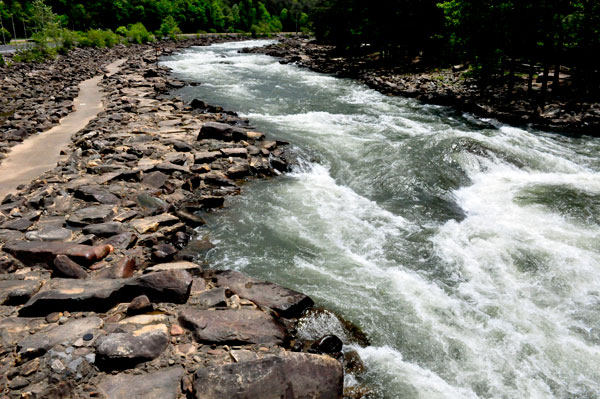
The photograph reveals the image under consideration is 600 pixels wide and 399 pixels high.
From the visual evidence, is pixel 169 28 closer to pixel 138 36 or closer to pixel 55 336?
pixel 138 36

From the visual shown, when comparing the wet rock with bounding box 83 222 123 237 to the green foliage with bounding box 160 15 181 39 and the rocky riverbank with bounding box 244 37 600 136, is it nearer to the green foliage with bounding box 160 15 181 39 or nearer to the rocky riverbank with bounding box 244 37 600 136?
the rocky riverbank with bounding box 244 37 600 136

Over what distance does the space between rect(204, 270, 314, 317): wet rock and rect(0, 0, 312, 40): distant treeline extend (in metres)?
53.9

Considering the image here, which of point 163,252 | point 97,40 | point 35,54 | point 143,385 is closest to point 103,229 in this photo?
point 163,252

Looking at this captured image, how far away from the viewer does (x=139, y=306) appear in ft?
15.4

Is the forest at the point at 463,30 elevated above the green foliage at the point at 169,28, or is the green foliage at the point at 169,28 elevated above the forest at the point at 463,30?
the green foliage at the point at 169,28

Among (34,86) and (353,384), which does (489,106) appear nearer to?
(353,384)

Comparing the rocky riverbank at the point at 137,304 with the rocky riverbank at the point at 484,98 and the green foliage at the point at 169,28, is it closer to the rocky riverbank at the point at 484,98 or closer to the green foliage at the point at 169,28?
the rocky riverbank at the point at 484,98

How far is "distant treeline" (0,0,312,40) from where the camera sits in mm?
60759

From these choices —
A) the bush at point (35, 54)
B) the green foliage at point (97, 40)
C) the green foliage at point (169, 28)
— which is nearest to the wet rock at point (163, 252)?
the bush at point (35, 54)

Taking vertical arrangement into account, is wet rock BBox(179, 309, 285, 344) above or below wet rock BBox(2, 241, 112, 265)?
Answer: below

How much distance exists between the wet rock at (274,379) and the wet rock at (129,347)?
→ 66cm

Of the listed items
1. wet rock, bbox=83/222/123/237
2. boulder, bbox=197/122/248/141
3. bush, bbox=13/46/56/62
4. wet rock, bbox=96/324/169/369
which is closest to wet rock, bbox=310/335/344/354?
wet rock, bbox=96/324/169/369

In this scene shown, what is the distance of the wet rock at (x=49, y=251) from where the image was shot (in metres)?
5.71

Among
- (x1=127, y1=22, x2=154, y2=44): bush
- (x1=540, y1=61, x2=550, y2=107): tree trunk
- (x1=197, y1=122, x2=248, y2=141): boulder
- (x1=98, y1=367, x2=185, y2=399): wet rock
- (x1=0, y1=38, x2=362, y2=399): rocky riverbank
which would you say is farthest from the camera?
(x1=127, y1=22, x2=154, y2=44): bush
